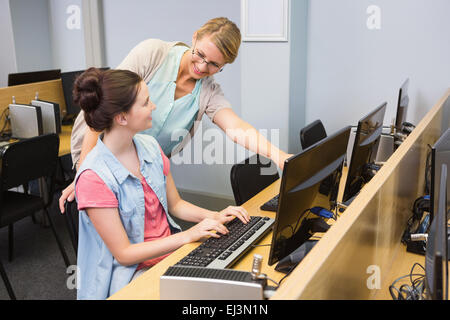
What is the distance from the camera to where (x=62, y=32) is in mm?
4453

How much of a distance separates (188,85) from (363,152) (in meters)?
0.81

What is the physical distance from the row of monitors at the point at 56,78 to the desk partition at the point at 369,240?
258 centimetres

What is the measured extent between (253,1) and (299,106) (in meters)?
0.72

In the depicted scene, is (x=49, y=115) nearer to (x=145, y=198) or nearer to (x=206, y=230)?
(x=145, y=198)

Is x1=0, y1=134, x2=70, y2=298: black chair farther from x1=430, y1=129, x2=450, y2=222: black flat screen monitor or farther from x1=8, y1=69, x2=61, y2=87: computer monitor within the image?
x1=430, y1=129, x2=450, y2=222: black flat screen monitor

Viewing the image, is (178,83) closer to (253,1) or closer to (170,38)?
(253,1)

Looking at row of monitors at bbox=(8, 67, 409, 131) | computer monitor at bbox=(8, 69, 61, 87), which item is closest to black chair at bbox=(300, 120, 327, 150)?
row of monitors at bbox=(8, 67, 409, 131)

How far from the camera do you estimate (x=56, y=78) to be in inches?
152

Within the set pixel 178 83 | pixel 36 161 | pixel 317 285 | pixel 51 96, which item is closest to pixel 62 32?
pixel 51 96

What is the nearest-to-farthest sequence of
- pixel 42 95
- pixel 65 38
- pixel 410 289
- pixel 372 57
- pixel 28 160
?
pixel 410 289, pixel 28 160, pixel 372 57, pixel 42 95, pixel 65 38

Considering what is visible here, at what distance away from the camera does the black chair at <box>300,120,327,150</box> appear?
2.54m

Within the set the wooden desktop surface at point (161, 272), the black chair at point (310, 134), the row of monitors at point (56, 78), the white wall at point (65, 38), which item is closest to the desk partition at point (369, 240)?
the wooden desktop surface at point (161, 272)

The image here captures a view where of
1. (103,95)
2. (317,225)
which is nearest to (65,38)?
(103,95)

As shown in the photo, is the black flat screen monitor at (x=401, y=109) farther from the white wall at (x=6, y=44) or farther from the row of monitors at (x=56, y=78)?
the white wall at (x=6, y=44)
